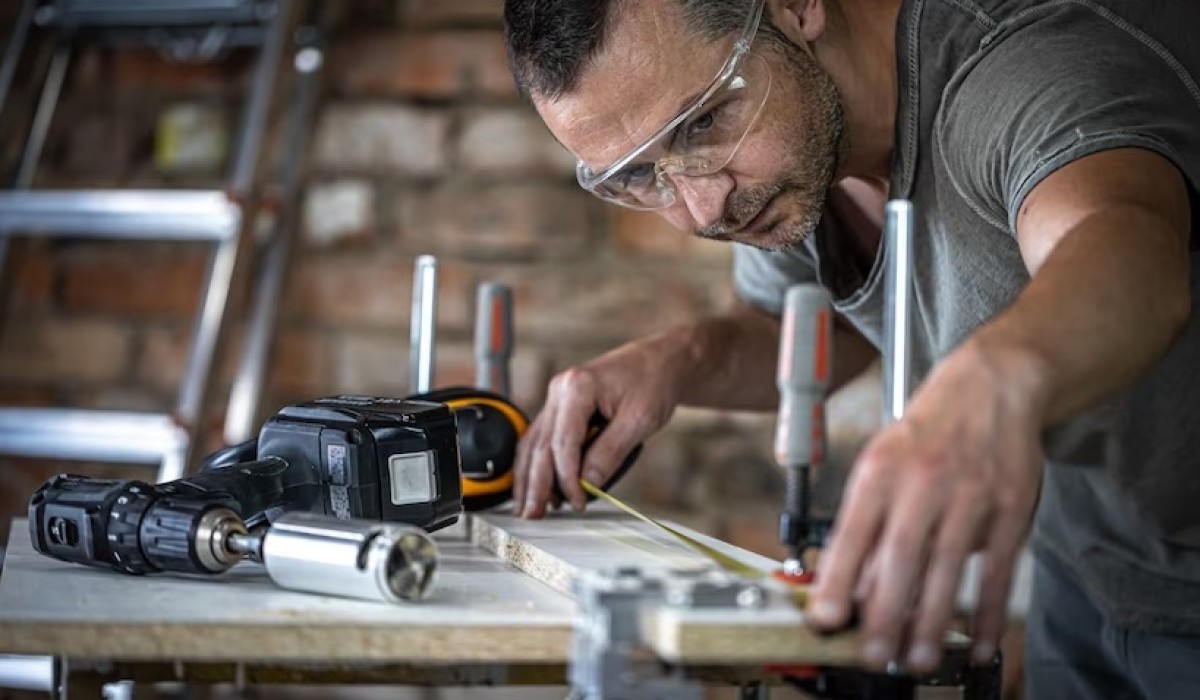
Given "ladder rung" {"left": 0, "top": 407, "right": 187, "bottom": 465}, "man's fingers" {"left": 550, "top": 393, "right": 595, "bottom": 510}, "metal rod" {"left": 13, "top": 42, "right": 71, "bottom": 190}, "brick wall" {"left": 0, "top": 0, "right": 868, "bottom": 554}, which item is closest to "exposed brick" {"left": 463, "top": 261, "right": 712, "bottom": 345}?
"brick wall" {"left": 0, "top": 0, "right": 868, "bottom": 554}

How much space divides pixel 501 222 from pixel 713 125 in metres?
1.25

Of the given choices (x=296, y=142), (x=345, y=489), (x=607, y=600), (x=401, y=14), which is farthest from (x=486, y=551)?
(x=401, y=14)

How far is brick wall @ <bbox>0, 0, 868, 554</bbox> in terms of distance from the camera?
2.50 m

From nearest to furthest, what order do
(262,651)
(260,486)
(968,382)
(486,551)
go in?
(968,382) < (262,651) < (260,486) < (486,551)

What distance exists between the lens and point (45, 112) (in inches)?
97.3

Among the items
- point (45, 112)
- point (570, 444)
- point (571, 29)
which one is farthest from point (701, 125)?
point (45, 112)

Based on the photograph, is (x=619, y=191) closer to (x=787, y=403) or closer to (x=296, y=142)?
(x=787, y=403)

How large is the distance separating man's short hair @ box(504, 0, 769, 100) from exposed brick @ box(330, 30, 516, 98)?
3.97 feet

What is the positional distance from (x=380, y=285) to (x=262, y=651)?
1.72 metres

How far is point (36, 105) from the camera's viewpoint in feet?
7.99

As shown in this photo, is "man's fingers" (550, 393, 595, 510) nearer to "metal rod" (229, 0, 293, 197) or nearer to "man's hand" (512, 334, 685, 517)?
"man's hand" (512, 334, 685, 517)

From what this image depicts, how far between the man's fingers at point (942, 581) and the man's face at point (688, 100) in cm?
62

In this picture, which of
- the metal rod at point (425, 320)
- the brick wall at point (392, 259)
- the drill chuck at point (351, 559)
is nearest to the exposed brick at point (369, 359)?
the brick wall at point (392, 259)

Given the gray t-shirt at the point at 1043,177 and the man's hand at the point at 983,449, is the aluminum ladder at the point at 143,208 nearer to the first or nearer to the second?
the gray t-shirt at the point at 1043,177
